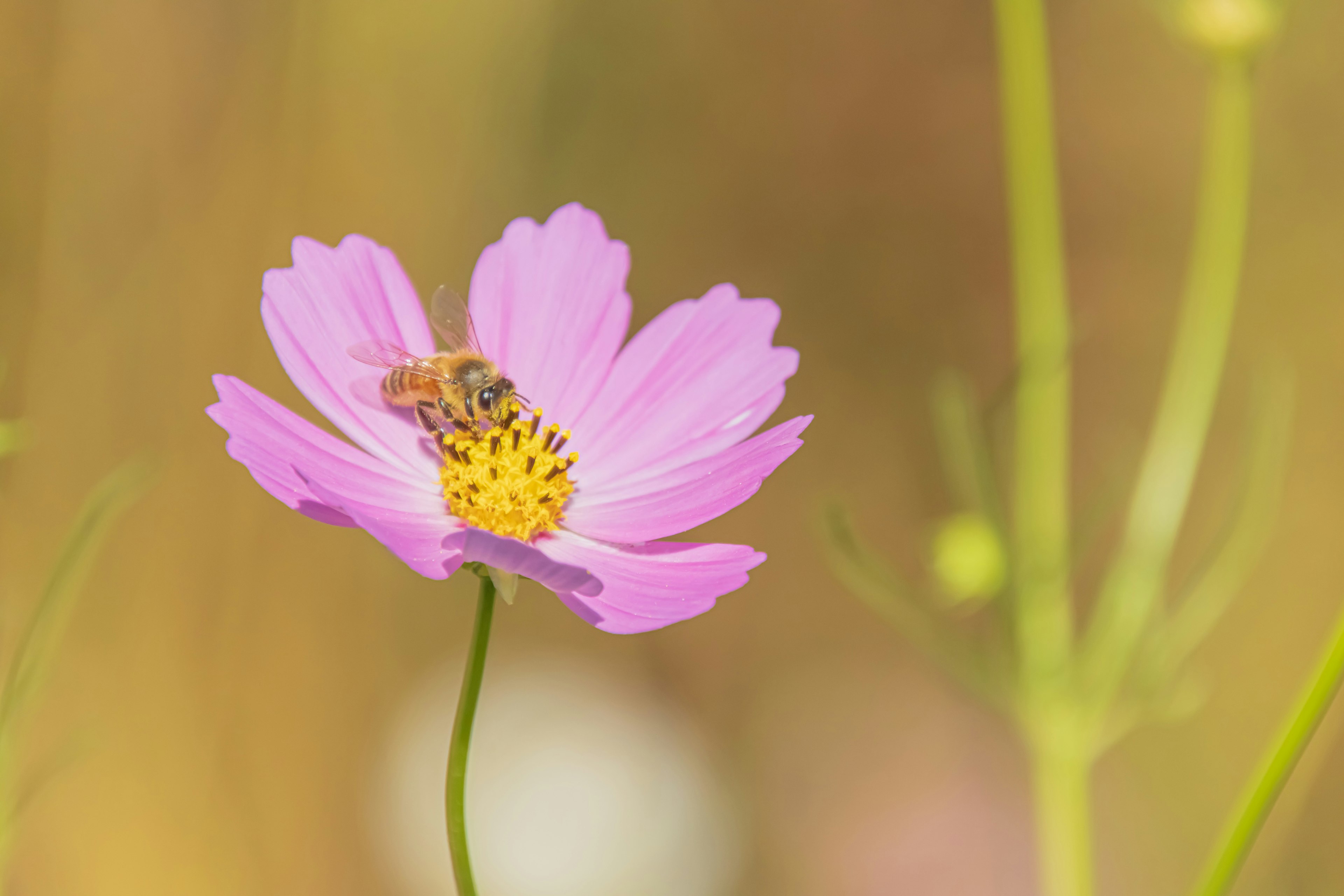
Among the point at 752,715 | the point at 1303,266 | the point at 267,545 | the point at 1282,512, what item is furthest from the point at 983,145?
the point at 267,545

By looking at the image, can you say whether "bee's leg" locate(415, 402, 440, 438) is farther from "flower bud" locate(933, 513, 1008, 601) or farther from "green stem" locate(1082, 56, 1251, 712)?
"green stem" locate(1082, 56, 1251, 712)

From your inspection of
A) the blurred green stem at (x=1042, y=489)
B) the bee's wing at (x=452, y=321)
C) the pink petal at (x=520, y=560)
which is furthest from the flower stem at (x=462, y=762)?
the blurred green stem at (x=1042, y=489)

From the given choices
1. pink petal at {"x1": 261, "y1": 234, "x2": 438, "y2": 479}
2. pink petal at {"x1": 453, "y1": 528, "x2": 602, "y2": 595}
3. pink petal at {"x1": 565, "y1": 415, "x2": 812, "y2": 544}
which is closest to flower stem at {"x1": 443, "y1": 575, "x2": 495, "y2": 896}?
pink petal at {"x1": 453, "y1": 528, "x2": 602, "y2": 595}

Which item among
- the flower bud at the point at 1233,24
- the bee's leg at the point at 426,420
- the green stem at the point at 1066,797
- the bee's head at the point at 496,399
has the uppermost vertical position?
the flower bud at the point at 1233,24

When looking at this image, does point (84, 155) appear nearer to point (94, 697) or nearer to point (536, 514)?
point (94, 697)

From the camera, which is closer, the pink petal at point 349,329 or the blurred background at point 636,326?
the pink petal at point 349,329

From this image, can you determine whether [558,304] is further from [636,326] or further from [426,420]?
[636,326]

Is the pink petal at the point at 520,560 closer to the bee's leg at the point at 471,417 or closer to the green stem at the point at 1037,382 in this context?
the bee's leg at the point at 471,417

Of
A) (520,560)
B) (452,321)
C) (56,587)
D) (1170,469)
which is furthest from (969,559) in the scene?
(56,587)
